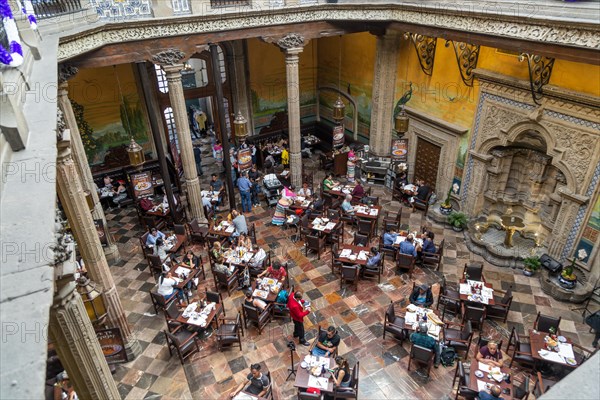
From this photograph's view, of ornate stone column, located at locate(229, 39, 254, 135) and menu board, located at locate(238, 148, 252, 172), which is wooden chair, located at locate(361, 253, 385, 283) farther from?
ornate stone column, located at locate(229, 39, 254, 135)

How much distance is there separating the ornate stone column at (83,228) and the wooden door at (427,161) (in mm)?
9890

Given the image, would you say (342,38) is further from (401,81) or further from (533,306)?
(533,306)

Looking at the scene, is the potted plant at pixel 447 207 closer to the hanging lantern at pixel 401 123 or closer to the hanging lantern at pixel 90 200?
the hanging lantern at pixel 401 123

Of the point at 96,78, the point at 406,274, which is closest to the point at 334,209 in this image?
the point at 406,274

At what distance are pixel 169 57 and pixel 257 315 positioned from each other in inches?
265

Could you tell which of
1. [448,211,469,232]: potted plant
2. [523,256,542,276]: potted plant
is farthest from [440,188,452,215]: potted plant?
[523,256,542,276]: potted plant

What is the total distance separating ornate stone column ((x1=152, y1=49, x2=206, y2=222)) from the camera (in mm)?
10414

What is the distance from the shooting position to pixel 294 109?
13289mm

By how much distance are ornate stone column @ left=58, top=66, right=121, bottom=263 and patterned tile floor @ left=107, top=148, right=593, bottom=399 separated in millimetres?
460

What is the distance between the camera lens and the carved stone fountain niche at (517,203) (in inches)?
405

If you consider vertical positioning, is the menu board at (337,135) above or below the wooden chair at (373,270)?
above

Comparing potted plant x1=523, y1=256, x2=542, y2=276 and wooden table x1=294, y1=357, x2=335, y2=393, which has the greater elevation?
wooden table x1=294, y1=357, x2=335, y2=393

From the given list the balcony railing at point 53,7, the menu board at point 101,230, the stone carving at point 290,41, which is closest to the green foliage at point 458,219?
the stone carving at point 290,41

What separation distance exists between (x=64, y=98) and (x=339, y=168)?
362 inches
